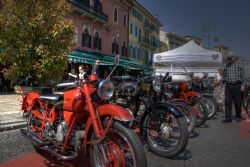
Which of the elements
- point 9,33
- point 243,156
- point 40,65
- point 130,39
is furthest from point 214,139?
point 130,39

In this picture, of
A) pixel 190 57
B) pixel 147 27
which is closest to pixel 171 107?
pixel 190 57

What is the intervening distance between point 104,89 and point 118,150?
2.31 feet

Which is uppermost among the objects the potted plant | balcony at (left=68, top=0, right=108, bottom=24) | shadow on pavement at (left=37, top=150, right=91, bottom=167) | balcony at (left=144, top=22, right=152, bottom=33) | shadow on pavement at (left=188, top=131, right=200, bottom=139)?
balcony at (left=144, top=22, right=152, bottom=33)

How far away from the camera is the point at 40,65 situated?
800 centimetres

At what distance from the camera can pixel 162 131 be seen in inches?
193

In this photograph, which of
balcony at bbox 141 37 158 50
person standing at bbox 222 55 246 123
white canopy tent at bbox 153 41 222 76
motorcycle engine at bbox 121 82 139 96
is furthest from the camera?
balcony at bbox 141 37 158 50

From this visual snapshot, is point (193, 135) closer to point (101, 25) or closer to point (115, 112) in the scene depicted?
point (115, 112)

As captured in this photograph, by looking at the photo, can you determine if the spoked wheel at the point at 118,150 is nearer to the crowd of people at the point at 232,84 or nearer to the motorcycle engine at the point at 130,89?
the motorcycle engine at the point at 130,89

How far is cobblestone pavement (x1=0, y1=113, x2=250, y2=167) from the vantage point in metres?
4.47

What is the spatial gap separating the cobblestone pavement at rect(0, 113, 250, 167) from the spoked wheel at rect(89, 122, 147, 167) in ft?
3.05

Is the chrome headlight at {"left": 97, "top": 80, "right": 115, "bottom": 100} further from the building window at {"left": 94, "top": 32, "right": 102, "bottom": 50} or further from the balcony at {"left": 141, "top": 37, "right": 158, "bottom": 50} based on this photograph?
the balcony at {"left": 141, "top": 37, "right": 158, "bottom": 50}

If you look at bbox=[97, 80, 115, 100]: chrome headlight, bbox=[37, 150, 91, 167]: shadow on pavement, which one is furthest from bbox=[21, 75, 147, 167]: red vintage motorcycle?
bbox=[37, 150, 91, 167]: shadow on pavement

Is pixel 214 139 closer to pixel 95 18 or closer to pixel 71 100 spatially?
pixel 71 100

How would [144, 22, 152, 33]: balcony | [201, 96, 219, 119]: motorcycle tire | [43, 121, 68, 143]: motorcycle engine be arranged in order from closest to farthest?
[43, 121, 68, 143]: motorcycle engine < [201, 96, 219, 119]: motorcycle tire < [144, 22, 152, 33]: balcony
